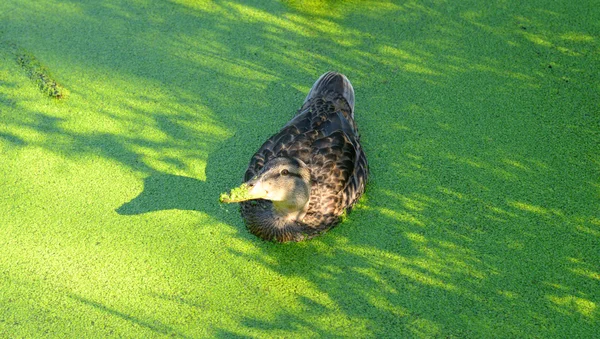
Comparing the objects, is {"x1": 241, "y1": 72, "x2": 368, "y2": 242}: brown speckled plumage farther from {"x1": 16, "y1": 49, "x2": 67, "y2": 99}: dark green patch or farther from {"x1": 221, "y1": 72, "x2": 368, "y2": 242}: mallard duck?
{"x1": 16, "y1": 49, "x2": 67, "y2": 99}: dark green patch

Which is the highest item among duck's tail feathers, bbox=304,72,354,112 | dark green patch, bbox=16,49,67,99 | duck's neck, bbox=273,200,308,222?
duck's tail feathers, bbox=304,72,354,112

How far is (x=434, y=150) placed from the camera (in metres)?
3.98

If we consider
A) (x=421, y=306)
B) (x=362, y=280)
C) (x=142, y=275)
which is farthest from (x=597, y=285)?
(x=142, y=275)

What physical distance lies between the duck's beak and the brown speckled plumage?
0.25 m

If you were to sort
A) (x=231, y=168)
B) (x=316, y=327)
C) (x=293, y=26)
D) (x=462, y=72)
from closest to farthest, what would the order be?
(x=316, y=327), (x=231, y=168), (x=462, y=72), (x=293, y=26)

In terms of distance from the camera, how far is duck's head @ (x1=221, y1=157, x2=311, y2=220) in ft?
10.2

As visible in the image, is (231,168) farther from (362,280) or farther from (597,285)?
(597,285)

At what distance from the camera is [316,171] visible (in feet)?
11.4

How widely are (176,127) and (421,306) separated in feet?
6.43

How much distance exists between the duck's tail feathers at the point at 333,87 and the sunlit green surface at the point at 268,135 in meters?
0.21

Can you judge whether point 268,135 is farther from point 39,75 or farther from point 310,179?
point 39,75

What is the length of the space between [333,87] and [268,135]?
20.8 inches

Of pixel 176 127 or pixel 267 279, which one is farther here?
pixel 176 127

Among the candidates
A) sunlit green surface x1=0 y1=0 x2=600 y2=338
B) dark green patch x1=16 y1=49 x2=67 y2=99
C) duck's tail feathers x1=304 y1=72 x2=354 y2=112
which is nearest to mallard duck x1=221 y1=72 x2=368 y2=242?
sunlit green surface x1=0 y1=0 x2=600 y2=338
